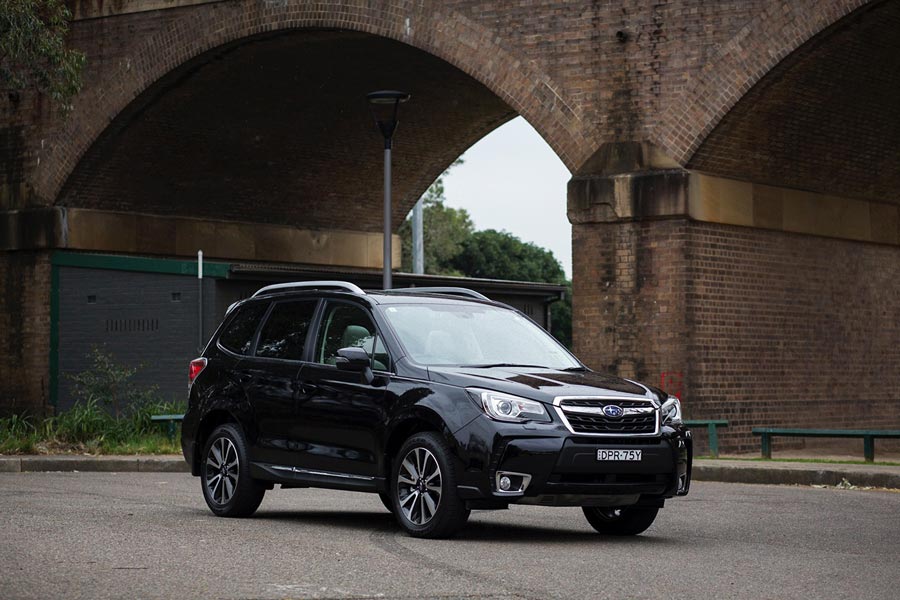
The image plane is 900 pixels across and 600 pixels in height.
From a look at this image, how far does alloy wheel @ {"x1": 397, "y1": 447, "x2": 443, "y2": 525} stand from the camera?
9789 mm

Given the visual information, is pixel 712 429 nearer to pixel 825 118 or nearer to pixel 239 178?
pixel 825 118

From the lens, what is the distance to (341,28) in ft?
71.4

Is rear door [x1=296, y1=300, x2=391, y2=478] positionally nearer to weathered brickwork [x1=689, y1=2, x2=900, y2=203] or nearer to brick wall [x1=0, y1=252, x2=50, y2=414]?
weathered brickwork [x1=689, y1=2, x2=900, y2=203]

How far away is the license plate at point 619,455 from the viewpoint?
962cm

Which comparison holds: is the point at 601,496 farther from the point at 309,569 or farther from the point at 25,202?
the point at 25,202

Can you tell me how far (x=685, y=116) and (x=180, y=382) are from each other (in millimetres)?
8741

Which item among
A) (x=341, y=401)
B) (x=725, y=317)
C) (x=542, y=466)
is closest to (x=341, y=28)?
(x=725, y=317)

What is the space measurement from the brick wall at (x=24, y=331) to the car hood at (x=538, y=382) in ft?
52.7

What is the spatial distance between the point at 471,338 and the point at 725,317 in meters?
9.34

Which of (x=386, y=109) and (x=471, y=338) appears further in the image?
(x=386, y=109)

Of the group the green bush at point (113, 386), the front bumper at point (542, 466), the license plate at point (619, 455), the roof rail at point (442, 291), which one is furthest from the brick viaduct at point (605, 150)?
the front bumper at point (542, 466)

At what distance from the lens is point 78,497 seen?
13195 millimetres

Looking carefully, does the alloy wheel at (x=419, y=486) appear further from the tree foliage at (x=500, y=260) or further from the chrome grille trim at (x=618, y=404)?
the tree foliage at (x=500, y=260)

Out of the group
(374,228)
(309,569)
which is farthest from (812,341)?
(309,569)
